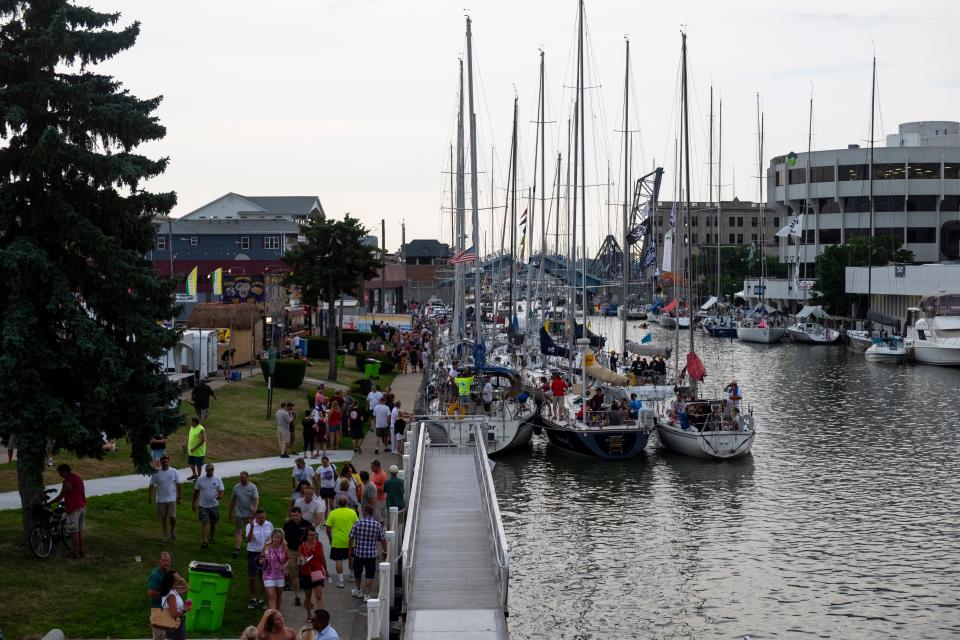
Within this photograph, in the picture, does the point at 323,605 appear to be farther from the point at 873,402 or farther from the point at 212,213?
the point at 212,213

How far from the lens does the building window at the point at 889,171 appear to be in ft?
410

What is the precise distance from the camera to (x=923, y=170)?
125 m

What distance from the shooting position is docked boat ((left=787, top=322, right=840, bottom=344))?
9638 centimetres

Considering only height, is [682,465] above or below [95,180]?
below

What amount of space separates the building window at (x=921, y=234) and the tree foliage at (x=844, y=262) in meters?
14.0

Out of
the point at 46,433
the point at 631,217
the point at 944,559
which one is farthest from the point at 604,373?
the point at 46,433

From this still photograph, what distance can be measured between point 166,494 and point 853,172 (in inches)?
4704

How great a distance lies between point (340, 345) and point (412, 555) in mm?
45165

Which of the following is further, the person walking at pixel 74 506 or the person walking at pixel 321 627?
the person walking at pixel 74 506

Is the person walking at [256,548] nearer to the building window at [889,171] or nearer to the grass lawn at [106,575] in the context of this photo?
the grass lawn at [106,575]

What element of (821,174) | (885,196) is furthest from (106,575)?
(821,174)

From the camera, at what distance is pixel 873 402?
2163 inches

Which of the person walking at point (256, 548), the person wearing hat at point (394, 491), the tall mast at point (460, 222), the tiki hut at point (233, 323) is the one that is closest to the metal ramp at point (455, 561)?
the person wearing hat at point (394, 491)

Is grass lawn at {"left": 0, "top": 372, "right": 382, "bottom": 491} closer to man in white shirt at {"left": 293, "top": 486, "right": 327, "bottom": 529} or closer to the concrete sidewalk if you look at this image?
the concrete sidewalk
